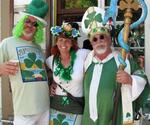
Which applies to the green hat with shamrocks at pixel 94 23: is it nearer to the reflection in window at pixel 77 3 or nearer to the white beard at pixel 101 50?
the white beard at pixel 101 50

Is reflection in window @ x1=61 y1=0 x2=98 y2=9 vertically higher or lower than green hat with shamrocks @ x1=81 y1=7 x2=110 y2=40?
higher

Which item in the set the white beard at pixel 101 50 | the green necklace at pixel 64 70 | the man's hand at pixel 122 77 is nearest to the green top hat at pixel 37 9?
the green necklace at pixel 64 70

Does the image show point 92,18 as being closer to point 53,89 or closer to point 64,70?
point 64,70

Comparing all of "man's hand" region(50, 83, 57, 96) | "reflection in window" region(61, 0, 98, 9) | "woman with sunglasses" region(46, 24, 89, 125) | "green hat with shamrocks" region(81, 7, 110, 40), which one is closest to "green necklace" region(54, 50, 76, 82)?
"woman with sunglasses" region(46, 24, 89, 125)

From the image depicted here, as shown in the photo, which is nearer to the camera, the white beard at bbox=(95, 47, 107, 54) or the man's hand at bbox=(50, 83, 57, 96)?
the white beard at bbox=(95, 47, 107, 54)

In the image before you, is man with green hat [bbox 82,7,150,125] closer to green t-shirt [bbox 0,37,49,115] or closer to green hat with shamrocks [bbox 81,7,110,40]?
green hat with shamrocks [bbox 81,7,110,40]

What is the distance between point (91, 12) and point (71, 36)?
274 mm

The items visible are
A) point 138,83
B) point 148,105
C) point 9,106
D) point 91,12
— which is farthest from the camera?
point 9,106

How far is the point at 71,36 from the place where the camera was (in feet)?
12.1

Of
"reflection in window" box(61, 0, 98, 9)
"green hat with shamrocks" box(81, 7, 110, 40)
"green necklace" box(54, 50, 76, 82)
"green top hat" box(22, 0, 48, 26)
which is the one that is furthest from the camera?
"reflection in window" box(61, 0, 98, 9)

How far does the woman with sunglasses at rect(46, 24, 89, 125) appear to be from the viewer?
12.0 ft

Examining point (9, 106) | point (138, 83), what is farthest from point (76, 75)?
point (9, 106)

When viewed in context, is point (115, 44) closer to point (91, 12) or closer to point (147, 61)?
point (147, 61)

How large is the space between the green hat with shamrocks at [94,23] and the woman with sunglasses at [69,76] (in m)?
0.14
